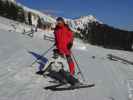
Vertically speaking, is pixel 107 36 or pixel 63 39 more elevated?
pixel 63 39

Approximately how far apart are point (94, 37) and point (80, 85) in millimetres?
159898

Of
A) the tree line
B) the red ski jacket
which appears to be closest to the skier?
the red ski jacket

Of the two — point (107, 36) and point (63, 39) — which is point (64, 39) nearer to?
point (63, 39)

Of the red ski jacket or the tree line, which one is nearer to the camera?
the red ski jacket

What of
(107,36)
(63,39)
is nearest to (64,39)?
(63,39)

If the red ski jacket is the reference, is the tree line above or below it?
below

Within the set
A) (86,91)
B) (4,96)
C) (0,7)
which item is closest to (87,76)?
(86,91)

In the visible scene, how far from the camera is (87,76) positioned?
532 inches

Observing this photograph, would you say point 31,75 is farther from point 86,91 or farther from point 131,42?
point 131,42

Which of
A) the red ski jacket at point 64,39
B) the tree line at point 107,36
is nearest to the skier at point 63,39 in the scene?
the red ski jacket at point 64,39

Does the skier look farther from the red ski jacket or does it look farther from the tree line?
the tree line

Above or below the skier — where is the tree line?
below

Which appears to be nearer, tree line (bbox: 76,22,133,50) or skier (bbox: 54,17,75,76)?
skier (bbox: 54,17,75,76)

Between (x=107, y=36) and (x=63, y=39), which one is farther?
(x=107, y=36)
